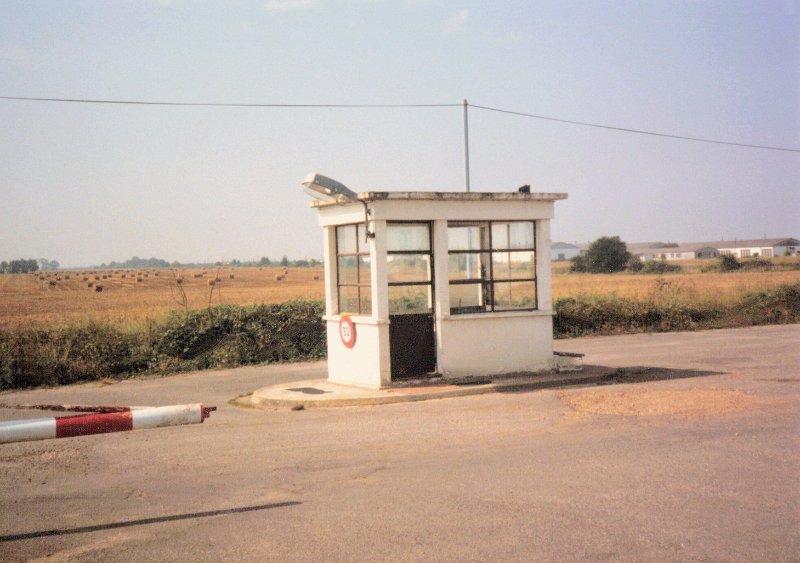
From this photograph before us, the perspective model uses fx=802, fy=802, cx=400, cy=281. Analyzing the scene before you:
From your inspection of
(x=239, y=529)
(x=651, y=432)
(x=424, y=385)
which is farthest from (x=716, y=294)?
(x=239, y=529)

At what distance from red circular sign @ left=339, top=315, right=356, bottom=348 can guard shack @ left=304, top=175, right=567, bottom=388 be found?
0.02 meters

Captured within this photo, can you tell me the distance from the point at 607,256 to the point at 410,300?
8309 centimetres

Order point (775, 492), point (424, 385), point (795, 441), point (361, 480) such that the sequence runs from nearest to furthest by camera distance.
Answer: point (775, 492) → point (361, 480) → point (795, 441) → point (424, 385)

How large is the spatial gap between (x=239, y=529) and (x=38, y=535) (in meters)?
1.62

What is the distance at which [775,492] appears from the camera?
700 centimetres

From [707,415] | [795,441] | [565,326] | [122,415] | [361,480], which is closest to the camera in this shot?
[122,415]

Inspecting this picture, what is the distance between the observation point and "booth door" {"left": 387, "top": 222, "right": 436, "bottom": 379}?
13.8 meters

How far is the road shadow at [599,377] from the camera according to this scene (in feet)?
45.3

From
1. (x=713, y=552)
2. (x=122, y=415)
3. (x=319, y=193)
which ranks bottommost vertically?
(x=713, y=552)

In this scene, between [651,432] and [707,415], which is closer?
[651,432]

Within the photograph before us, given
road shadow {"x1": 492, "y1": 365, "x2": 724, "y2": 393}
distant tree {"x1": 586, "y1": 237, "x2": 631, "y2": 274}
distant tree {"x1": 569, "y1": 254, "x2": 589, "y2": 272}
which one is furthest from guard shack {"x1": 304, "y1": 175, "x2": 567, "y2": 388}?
distant tree {"x1": 569, "y1": 254, "x2": 589, "y2": 272}

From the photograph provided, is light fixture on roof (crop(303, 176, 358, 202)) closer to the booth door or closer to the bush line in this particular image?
the booth door

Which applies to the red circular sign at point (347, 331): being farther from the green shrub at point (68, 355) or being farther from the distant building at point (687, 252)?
the distant building at point (687, 252)

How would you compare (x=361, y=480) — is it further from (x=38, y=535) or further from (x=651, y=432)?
(x=651, y=432)
